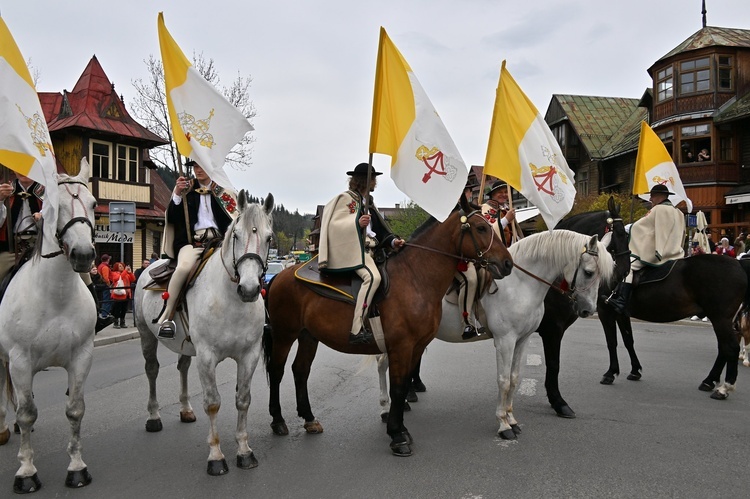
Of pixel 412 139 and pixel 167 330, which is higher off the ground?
pixel 412 139

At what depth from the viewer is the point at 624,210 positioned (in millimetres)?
25609

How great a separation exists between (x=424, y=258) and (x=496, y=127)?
2389 millimetres

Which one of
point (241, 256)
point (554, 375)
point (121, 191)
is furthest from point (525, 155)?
point (121, 191)

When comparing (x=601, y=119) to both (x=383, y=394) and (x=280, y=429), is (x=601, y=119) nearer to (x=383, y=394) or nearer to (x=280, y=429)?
(x=383, y=394)

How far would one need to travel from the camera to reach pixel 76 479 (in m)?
4.48

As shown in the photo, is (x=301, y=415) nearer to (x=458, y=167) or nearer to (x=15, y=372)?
(x=15, y=372)

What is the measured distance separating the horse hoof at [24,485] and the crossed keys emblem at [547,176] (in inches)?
233

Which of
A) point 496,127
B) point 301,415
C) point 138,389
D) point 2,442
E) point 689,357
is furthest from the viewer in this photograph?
point 689,357

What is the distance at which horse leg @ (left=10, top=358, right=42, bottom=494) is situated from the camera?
4387mm

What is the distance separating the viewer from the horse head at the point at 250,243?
442cm

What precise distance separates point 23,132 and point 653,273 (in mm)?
8088

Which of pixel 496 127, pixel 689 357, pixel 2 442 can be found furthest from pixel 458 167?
pixel 689 357

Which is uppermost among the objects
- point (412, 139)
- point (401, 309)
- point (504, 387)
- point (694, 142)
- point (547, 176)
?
point (694, 142)

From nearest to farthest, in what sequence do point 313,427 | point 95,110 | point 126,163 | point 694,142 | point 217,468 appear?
point 217,468
point 313,427
point 95,110
point 126,163
point 694,142
